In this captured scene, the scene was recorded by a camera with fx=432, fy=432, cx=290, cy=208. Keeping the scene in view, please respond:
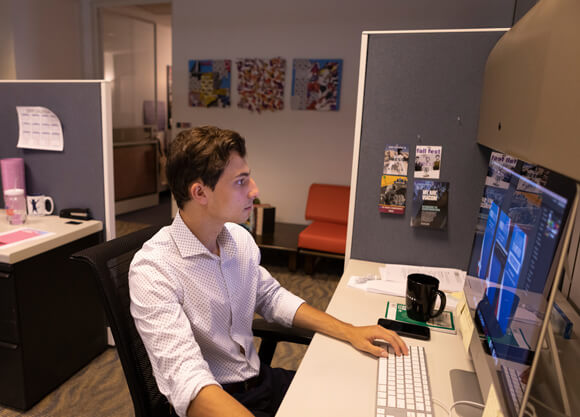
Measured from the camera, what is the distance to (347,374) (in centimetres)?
105

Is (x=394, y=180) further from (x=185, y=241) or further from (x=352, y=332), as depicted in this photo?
(x=185, y=241)

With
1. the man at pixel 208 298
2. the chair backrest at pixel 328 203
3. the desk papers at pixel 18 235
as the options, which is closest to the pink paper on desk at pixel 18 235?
the desk papers at pixel 18 235

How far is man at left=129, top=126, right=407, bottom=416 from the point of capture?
97 cm

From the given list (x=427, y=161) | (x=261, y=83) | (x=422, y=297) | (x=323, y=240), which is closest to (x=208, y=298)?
(x=422, y=297)

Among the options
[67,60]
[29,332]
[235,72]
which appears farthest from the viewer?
[67,60]

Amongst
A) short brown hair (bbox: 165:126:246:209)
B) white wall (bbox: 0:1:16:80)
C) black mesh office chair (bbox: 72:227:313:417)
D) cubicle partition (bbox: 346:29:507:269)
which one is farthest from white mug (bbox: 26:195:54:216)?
white wall (bbox: 0:1:16:80)

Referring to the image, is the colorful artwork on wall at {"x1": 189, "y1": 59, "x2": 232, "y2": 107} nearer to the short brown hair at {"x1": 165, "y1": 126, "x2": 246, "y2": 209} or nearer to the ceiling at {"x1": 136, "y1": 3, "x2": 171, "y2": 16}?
the ceiling at {"x1": 136, "y1": 3, "x2": 171, "y2": 16}

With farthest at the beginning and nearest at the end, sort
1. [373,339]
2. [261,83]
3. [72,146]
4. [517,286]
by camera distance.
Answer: [261,83] → [72,146] → [373,339] → [517,286]

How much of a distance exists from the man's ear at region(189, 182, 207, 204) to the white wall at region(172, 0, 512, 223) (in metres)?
3.30

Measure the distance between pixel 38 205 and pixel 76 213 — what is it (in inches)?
8.4

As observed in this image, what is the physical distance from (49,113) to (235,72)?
8.22 ft

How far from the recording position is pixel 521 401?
686mm

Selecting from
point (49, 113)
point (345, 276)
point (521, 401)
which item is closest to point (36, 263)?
point (49, 113)

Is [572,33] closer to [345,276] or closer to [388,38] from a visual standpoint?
[388,38]
